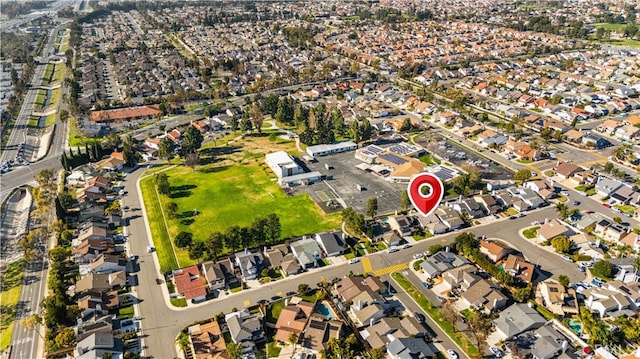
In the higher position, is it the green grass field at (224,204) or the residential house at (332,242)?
the residential house at (332,242)

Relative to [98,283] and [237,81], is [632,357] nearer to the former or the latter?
[98,283]

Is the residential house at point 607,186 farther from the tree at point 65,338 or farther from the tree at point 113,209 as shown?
the tree at point 113,209

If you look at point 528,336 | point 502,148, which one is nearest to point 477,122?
point 502,148

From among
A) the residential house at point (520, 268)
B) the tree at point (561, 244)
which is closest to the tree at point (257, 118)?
the residential house at point (520, 268)

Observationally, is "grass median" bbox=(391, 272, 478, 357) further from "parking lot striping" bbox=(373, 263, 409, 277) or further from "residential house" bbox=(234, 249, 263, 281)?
"residential house" bbox=(234, 249, 263, 281)

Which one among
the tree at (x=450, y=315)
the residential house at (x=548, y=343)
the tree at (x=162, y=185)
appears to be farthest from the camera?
the tree at (x=162, y=185)

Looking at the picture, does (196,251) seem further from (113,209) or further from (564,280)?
(564,280)
